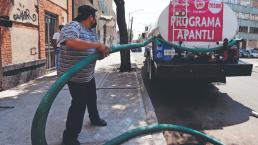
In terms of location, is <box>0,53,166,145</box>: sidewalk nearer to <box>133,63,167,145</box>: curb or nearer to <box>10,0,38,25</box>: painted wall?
<box>133,63,167,145</box>: curb

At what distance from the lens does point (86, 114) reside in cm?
586

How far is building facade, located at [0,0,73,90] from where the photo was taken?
8.32 meters

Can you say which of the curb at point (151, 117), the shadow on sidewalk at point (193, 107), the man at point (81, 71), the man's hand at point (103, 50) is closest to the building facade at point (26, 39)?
the curb at point (151, 117)

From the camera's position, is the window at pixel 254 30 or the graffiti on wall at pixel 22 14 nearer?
the graffiti on wall at pixel 22 14

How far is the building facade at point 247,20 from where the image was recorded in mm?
65875

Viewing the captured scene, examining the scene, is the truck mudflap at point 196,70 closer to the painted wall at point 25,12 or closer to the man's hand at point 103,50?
the man's hand at point 103,50

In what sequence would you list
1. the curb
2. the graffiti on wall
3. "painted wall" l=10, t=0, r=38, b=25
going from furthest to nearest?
the graffiti on wall
"painted wall" l=10, t=0, r=38, b=25
the curb

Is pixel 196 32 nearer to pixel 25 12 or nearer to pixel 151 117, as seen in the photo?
pixel 151 117

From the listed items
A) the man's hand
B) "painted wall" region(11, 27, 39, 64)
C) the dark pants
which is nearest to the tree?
"painted wall" region(11, 27, 39, 64)

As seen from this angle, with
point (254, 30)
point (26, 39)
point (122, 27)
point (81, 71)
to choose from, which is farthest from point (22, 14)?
point (254, 30)

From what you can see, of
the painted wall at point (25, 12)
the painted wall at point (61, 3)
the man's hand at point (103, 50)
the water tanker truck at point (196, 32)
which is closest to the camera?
the man's hand at point (103, 50)

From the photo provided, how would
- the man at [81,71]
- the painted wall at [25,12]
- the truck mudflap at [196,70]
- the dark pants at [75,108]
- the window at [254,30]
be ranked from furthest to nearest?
the window at [254,30] < the painted wall at [25,12] < the truck mudflap at [196,70] < the dark pants at [75,108] < the man at [81,71]

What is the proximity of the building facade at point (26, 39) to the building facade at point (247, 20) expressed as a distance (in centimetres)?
5919

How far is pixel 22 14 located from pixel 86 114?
5.18 m
